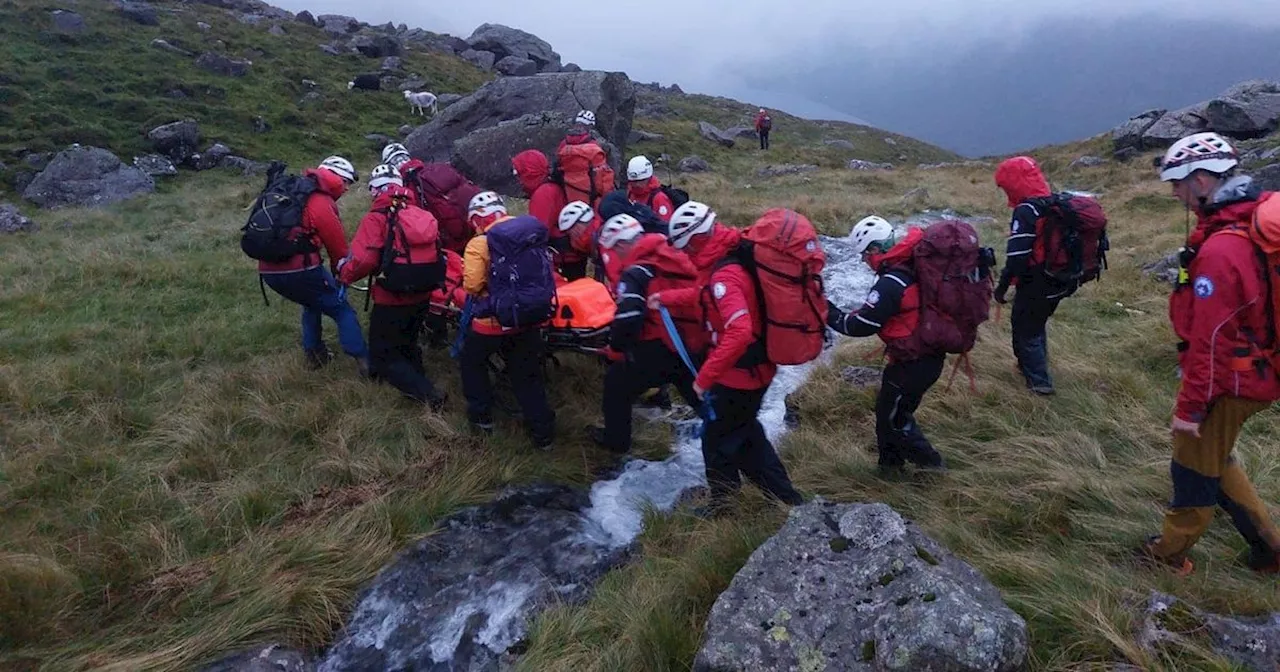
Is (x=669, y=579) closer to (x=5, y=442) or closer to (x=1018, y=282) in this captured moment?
(x=1018, y=282)

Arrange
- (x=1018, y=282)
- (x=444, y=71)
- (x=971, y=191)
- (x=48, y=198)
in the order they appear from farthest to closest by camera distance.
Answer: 1. (x=444, y=71)
2. (x=971, y=191)
3. (x=48, y=198)
4. (x=1018, y=282)

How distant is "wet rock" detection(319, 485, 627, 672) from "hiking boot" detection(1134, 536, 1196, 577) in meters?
3.15

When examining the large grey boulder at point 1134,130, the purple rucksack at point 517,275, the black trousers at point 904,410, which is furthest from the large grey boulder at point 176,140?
the large grey boulder at point 1134,130

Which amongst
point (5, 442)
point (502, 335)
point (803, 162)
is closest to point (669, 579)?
point (502, 335)

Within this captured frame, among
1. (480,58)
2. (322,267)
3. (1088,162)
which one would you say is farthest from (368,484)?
(480,58)

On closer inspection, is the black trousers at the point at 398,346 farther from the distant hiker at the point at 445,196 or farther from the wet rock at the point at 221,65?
the wet rock at the point at 221,65

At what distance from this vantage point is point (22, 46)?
30062mm

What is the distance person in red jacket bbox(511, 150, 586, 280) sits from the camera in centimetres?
782

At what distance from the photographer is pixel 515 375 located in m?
6.46

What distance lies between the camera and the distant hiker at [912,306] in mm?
5066

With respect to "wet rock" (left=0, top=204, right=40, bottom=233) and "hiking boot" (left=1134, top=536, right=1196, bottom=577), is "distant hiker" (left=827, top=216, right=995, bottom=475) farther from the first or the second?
"wet rock" (left=0, top=204, right=40, bottom=233)

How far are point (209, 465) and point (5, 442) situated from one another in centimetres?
156

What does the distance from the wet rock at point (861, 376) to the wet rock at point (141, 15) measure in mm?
42073

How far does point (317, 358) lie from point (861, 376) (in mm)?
5660
